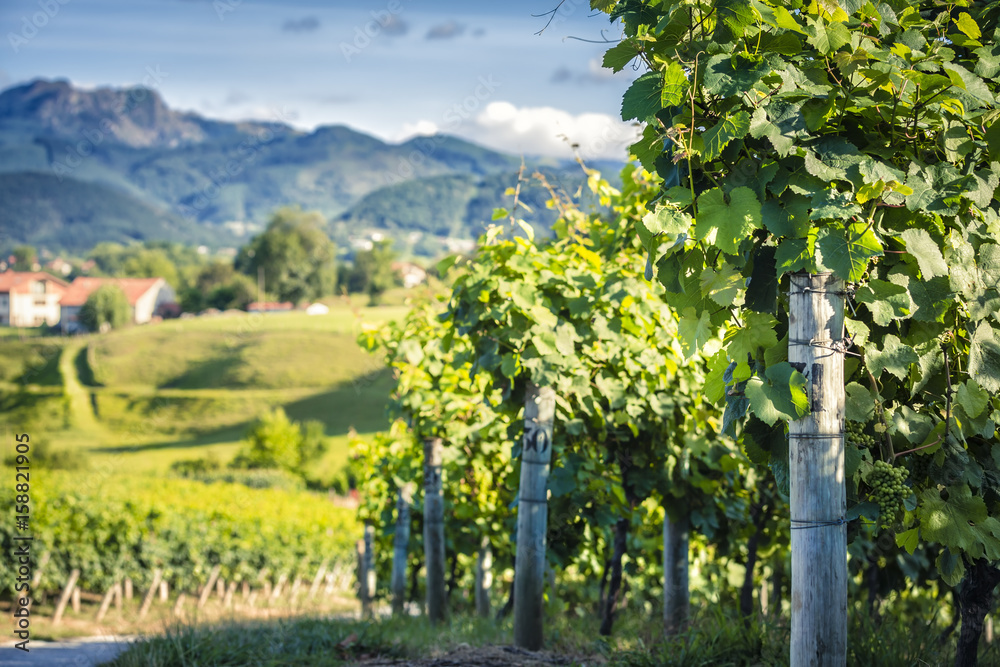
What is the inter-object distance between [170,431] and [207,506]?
51.4 meters

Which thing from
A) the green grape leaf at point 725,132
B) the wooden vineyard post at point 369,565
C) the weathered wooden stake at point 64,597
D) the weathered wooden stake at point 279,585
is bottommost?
the weathered wooden stake at point 279,585

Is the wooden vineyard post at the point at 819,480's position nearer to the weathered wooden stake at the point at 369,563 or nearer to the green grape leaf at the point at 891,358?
the green grape leaf at the point at 891,358

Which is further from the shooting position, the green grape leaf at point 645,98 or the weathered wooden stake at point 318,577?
the weathered wooden stake at point 318,577

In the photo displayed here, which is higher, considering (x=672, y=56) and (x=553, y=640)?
(x=672, y=56)

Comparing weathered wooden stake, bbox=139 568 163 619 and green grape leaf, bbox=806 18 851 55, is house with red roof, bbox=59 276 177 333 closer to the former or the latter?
weathered wooden stake, bbox=139 568 163 619

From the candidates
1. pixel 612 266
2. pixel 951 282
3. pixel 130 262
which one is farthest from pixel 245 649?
pixel 130 262

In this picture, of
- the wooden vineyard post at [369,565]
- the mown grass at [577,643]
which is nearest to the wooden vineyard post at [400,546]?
the wooden vineyard post at [369,565]

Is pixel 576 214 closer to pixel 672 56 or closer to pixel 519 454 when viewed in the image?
pixel 519 454

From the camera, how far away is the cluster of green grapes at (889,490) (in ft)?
7.97

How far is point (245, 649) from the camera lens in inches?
172

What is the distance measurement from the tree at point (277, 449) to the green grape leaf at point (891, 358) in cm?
5036

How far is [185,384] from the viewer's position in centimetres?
7300

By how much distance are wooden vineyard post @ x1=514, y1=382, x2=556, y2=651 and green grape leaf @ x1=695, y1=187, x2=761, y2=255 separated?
93.2 inches

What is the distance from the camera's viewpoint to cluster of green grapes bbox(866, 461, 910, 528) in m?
2.43
